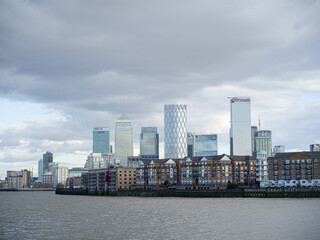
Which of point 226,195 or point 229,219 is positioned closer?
point 229,219

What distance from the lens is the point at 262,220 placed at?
88.0m

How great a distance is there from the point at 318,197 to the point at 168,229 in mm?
99882

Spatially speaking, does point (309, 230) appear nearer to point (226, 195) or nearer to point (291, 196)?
point (291, 196)

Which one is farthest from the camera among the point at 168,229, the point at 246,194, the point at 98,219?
the point at 246,194

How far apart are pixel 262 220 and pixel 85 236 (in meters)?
33.7

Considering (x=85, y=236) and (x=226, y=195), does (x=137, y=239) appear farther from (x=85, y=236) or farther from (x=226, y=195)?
(x=226, y=195)

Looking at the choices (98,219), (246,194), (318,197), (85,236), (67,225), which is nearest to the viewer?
(85,236)

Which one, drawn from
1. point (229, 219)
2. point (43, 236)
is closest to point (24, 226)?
point (43, 236)

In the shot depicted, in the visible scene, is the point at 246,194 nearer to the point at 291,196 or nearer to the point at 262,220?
the point at 291,196

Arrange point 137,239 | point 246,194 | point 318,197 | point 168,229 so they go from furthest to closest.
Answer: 1. point 246,194
2. point 318,197
3. point 168,229
4. point 137,239

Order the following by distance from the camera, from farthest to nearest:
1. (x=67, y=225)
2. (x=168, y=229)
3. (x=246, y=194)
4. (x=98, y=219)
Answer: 1. (x=246, y=194)
2. (x=98, y=219)
3. (x=67, y=225)
4. (x=168, y=229)

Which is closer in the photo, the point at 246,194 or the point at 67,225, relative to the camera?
the point at 67,225

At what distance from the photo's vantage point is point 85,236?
7219cm

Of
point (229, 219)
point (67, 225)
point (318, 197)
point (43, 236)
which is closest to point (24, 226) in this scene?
point (67, 225)
